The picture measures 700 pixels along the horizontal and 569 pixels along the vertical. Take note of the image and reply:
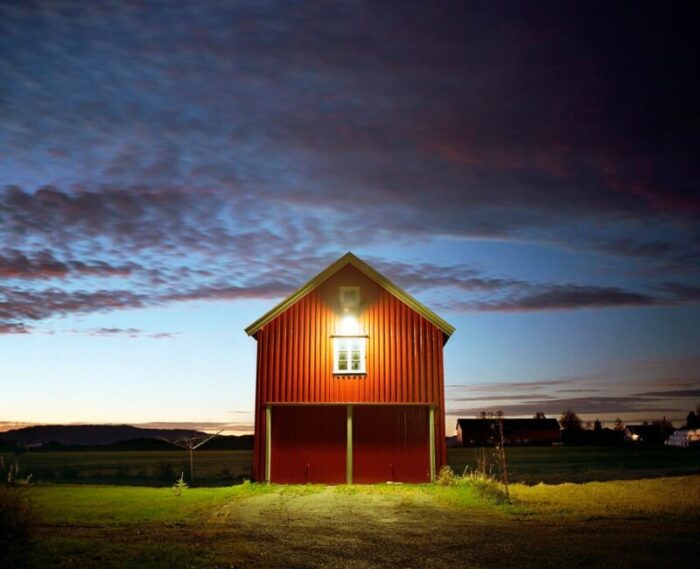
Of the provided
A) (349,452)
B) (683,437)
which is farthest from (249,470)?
(683,437)

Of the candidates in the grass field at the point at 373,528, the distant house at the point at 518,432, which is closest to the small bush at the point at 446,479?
the grass field at the point at 373,528

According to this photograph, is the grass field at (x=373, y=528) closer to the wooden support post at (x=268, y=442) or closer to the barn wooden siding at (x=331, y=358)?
the wooden support post at (x=268, y=442)

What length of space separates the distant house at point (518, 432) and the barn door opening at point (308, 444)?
285 ft

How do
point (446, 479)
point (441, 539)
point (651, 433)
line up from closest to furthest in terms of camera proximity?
point (441, 539) < point (446, 479) < point (651, 433)

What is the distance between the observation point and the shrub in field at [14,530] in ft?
38.7

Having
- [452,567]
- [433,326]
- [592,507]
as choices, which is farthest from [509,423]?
[452,567]

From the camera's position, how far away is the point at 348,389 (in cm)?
2703

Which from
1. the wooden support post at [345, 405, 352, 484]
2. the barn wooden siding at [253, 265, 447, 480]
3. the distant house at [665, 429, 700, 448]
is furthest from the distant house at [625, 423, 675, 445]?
the wooden support post at [345, 405, 352, 484]

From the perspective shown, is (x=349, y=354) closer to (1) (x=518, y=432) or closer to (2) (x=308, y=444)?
(2) (x=308, y=444)

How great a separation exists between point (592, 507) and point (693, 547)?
5.46m

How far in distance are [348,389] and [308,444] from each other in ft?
9.01

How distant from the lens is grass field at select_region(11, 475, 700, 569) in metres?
12.0

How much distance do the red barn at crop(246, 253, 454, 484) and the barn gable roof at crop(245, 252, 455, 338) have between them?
0.14ft

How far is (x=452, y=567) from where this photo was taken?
11.4m
